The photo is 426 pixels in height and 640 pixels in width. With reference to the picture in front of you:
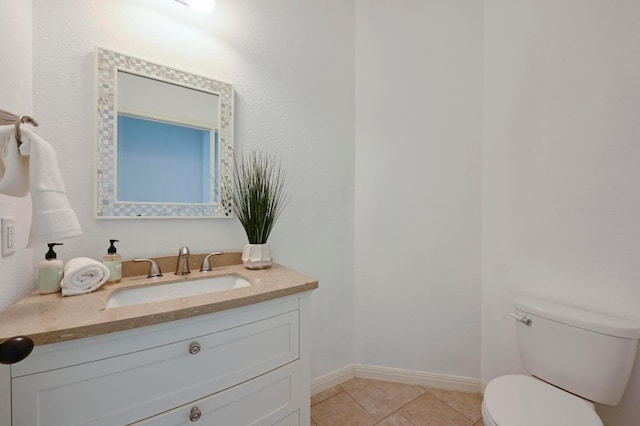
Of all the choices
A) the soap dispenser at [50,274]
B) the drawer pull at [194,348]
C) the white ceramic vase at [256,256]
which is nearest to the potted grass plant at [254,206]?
the white ceramic vase at [256,256]

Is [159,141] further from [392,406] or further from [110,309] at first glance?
[392,406]

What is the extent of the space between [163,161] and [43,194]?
1.77ft

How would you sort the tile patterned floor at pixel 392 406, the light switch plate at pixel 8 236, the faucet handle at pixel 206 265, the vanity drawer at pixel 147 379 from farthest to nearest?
the tile patterned floor at pixel 392 406 → the faucet handle at pixel 206 265 → the light switch plate at pixel 8 236 → the vanity drawer at pixel 147 379

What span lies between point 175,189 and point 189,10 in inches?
33.9

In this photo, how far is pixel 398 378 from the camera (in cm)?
171

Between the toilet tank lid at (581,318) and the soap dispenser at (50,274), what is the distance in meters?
1.89

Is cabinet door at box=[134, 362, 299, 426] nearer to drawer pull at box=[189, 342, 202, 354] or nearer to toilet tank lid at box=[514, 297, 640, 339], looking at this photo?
drawer pull at box=[189, 342, 202, 354]

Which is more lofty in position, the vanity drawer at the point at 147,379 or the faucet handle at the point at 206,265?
the faucet handle at the point at 206,265

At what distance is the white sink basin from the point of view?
940 mm

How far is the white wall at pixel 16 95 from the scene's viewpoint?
759 millimetres

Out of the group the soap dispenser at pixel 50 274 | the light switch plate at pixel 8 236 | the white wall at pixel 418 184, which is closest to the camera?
the light switch plate at pixel 8 236

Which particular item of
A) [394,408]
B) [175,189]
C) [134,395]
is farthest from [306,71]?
[394,408]

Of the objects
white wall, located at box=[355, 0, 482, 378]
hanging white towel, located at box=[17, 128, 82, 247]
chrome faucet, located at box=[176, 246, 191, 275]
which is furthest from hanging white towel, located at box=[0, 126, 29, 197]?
white wall, located at box=[355, 0, 482, 378]

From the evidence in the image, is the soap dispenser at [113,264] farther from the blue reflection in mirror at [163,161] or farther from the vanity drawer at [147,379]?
the vanity drawer at [147,379]
